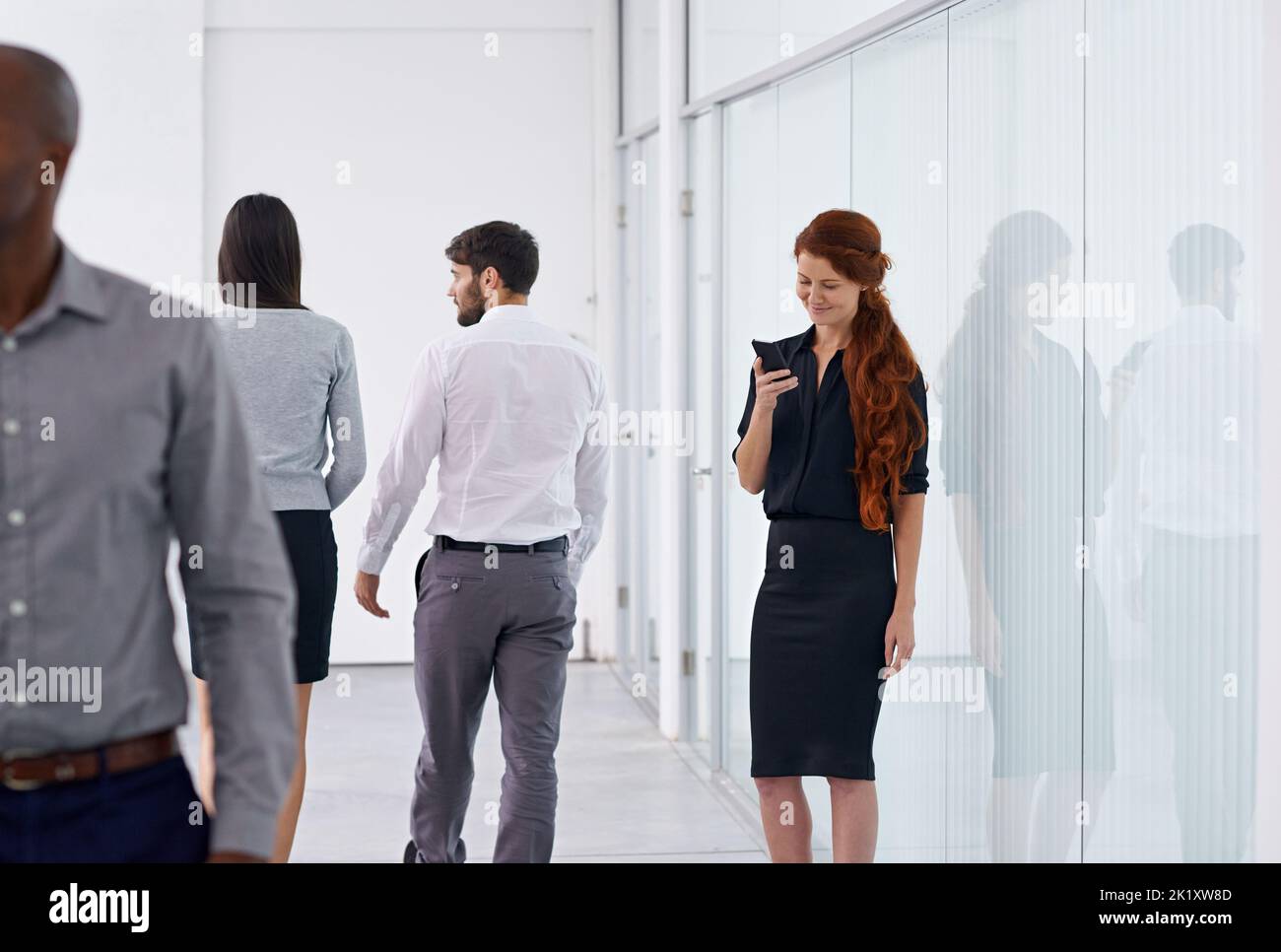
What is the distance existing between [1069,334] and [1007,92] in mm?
547

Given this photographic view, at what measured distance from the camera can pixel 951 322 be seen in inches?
118

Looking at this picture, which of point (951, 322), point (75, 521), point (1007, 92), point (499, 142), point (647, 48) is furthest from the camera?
point (499, 142)

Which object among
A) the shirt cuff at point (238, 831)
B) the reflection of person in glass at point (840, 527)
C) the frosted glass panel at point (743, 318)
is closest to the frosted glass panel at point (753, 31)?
the frosted glass panel at point (743, 318)

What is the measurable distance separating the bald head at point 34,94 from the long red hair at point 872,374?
1.80 meters

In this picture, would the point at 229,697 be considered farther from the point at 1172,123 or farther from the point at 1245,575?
the point at 1172,123

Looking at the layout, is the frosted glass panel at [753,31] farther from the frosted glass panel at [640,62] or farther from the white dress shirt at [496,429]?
the white dress shirt at [496,429]

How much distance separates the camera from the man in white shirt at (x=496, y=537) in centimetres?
307

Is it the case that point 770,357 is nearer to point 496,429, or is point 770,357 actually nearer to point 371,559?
point 496,429

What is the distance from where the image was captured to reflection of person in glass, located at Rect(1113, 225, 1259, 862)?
220 cm

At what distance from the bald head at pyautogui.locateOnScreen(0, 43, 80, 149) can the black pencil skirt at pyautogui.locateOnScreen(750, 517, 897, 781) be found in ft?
6.15

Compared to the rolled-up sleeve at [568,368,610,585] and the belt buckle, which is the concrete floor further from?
the belt buckle

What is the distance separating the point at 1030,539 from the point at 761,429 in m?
0.59

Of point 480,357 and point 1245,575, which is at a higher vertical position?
point 480,357
